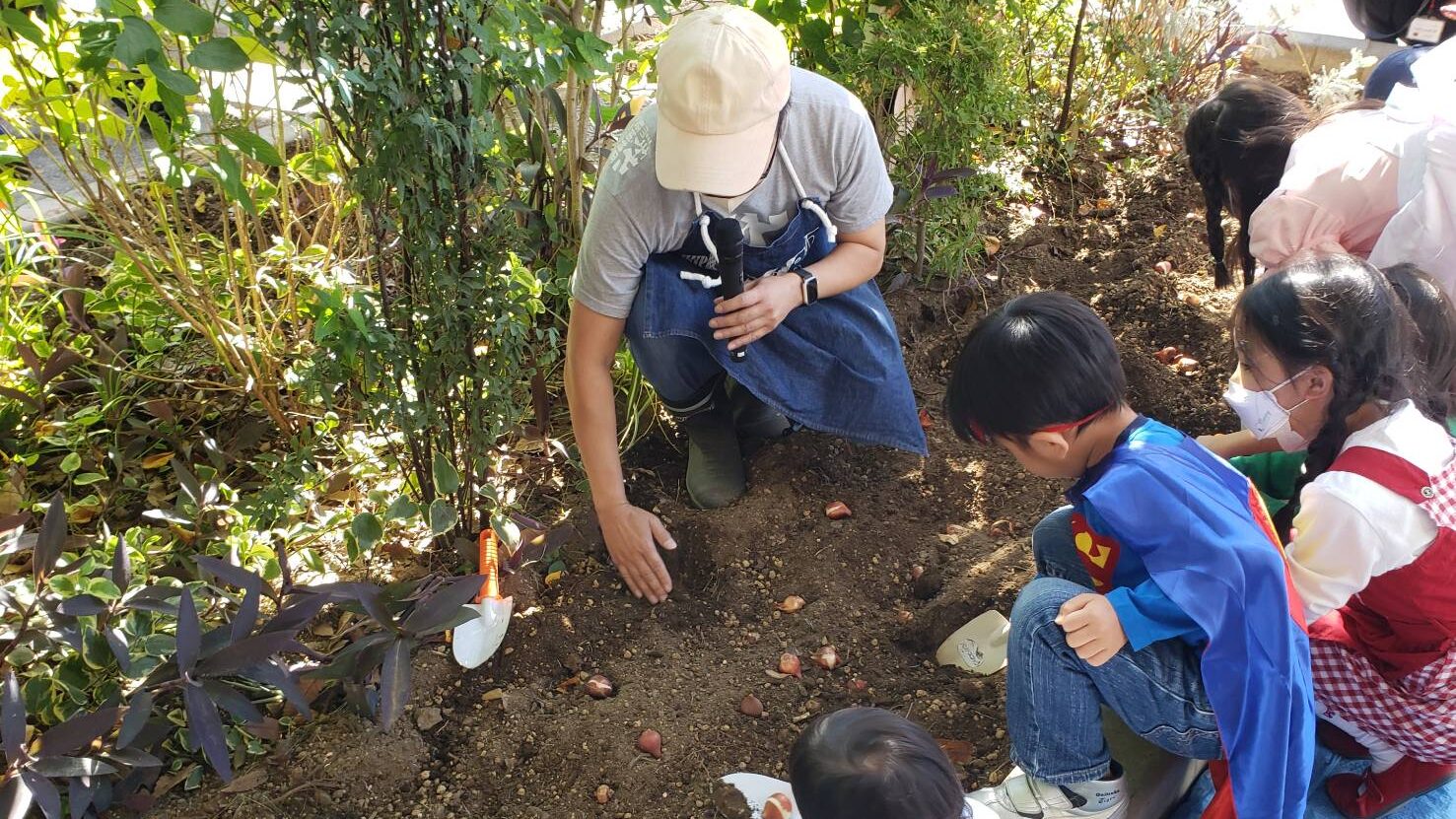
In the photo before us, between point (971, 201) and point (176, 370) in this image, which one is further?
point (971, 201)

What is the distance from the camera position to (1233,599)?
1.39 m

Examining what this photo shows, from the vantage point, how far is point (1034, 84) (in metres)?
3.32

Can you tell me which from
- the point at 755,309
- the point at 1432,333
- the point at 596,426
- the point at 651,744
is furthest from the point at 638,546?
the point at 1432,333

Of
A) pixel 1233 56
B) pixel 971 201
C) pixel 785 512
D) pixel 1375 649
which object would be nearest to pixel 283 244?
pixel 785 512

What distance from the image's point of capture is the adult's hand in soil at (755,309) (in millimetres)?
2010

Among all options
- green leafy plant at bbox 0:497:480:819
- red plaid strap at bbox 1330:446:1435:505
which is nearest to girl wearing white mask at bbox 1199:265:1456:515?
red plaid strap at bbox 1330:446:1435:505

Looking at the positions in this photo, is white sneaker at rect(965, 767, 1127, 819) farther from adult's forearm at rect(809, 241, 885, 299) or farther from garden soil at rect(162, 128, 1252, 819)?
adult's forearm at rect(809, 241, 885, 299)

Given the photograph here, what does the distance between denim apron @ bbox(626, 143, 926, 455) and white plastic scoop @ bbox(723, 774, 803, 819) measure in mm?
725

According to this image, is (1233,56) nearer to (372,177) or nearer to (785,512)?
(785,512)

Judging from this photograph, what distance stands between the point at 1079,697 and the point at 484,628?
96cm

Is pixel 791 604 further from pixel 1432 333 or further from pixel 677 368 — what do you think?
pixel 1432 333

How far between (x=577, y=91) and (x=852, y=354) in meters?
0.79

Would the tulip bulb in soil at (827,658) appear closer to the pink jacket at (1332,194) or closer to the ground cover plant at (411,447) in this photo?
the ground cover plant at (411,447)

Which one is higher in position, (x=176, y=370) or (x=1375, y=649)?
(x=1375, y=649)
